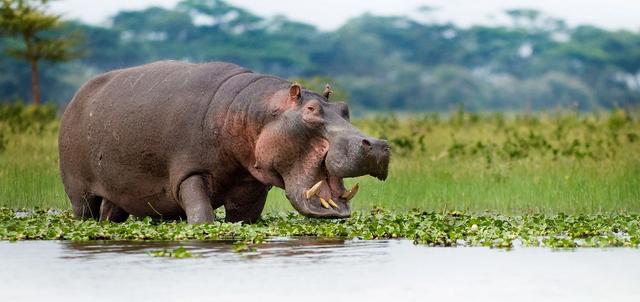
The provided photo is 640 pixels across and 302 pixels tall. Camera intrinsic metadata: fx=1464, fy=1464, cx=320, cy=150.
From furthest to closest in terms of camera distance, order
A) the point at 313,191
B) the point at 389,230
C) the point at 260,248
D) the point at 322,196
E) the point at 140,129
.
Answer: the point at 140,129
the point at 389,230
the point at 322,196
the point at 313,191
the point at 260,248

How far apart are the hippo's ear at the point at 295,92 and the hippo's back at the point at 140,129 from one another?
27.3 inches

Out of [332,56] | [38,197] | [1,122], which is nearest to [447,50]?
[332,56]

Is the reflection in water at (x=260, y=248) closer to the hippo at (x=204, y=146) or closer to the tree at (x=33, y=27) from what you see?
the hippo at (x=204, y=146)

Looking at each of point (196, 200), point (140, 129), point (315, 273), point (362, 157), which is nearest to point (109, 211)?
point (140, 129)

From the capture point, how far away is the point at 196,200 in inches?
361

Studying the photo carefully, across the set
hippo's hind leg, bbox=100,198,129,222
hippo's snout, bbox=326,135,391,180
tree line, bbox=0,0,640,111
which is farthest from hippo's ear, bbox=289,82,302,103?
tree line, bbox=0,0,640,111

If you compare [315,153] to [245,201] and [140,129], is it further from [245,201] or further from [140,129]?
[140,129]

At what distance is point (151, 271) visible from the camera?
7.11 meters

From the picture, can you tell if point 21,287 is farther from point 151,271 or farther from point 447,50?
Result: point 447,50

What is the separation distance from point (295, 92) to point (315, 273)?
2.16 meters

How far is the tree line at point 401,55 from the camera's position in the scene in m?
65.9

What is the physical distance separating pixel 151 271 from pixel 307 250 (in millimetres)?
1244

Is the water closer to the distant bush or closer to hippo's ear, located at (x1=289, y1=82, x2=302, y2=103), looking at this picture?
hippo's ear, located at (x1=289, y1=82, x2=302, y2=103)

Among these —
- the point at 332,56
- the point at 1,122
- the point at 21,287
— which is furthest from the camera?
the point at 332,56
